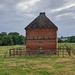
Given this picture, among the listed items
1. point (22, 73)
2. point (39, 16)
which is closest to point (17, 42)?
point (39, 16)

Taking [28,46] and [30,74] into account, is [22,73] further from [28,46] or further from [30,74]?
[28,46]

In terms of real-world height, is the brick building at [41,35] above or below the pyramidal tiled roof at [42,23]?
below

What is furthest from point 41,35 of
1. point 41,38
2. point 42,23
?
point 42,23

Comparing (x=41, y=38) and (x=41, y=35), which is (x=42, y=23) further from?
(x=41, y=38)

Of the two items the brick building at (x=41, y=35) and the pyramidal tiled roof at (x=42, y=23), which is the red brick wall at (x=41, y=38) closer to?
the brick building at (x=41, y=35)

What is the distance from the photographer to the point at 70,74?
64.4 feet

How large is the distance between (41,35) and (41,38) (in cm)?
58

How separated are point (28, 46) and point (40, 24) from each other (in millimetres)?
4864

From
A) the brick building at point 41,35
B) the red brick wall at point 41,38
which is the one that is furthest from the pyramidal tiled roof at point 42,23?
the red brick wall at point 41,38

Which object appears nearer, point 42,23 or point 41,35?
point 42,23

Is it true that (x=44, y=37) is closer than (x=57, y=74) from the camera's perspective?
No

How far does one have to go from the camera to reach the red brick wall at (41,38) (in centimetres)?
4549

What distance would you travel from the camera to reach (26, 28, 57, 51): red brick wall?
149 ft

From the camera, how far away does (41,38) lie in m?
45.9
